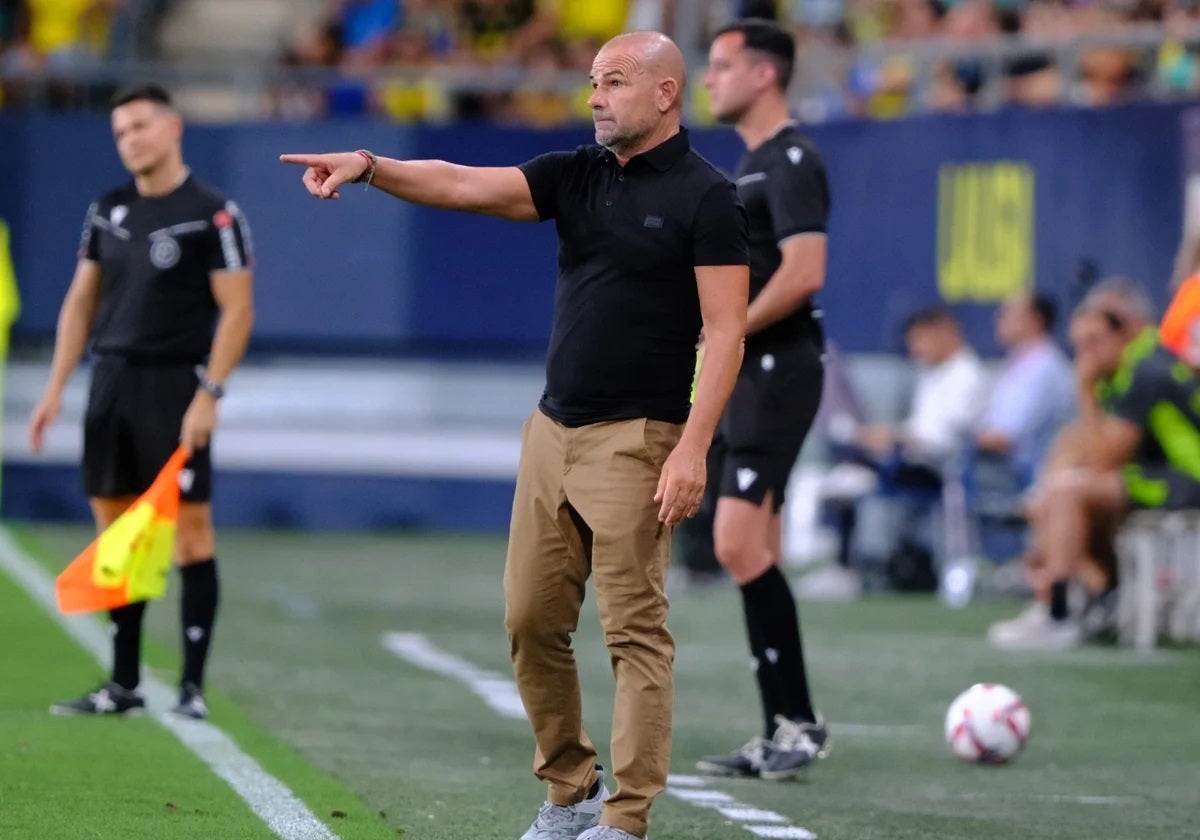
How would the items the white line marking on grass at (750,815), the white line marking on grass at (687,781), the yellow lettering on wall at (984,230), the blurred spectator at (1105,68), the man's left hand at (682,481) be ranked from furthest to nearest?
the yellow lettering on wall at (984,230) < the blurred spectator at (1105,68) < the white line marking on grass at (687,781) < the white line marking on grass at (750,815) < the man's left hand at (682,481)

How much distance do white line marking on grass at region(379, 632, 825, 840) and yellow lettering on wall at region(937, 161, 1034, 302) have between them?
6.16 meters

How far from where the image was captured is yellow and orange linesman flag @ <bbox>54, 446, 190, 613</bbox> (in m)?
7.80

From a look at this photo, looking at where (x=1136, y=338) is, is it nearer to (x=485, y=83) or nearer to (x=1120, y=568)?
(x=1120, y=568)

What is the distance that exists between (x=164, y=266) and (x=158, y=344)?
28cm

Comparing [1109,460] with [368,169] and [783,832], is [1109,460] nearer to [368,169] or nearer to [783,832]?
[783,832]

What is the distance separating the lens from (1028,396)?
14219 millimetres

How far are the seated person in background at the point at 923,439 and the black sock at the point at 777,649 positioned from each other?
7.32 metres

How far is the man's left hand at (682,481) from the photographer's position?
5.34 meters

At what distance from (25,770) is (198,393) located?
67.3 inches

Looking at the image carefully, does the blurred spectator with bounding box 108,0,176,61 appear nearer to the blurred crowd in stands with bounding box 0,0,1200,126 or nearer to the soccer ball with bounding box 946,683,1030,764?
the blurred crowd in stands with bounding box 0,0,1200,126

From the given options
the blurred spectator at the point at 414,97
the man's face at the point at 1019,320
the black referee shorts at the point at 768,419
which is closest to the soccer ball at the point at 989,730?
the black referee shorts at the point at 768,419

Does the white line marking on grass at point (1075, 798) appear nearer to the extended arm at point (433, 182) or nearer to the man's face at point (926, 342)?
the extended arm at point (433, 182)

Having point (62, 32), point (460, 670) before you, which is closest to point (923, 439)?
point (460, 670)

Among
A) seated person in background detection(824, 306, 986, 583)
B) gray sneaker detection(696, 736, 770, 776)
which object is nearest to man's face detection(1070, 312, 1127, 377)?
seated person in background detection(824, 306, 986, 583)
